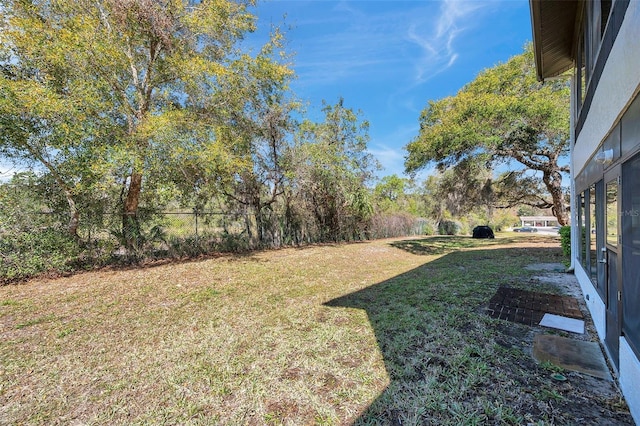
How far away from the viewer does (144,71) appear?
6762 millimetres

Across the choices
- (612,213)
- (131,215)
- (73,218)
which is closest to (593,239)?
(612,213)

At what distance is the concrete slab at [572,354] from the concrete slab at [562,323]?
281 millimetres

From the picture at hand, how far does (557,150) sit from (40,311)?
48.1ft

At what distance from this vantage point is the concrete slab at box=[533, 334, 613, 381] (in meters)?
2.22

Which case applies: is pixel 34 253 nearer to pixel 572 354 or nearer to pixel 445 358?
pixel 445 358

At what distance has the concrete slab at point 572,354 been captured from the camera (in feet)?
7.30

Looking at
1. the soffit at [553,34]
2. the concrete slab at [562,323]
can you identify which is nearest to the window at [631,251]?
the concrete slab at [562,323]

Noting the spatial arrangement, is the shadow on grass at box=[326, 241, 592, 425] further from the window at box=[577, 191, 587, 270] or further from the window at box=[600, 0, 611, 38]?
the window at box=[600, 0, 611, 38]

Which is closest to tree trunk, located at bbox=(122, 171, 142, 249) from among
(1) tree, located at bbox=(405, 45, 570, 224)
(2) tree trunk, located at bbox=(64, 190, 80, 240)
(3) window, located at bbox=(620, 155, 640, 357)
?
(2) tree trunk, located at bbox=(64, 190, 80, 240)

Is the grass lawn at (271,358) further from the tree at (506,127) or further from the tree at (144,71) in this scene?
the tree at (506,127)

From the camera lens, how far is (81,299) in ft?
14.0

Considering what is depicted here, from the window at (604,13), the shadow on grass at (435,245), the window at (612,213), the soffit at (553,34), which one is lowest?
the shadow on grass at (435,245)

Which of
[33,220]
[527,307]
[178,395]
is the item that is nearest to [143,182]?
[33,220]

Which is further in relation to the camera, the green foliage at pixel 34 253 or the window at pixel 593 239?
the green foliage at pixel 34 253
